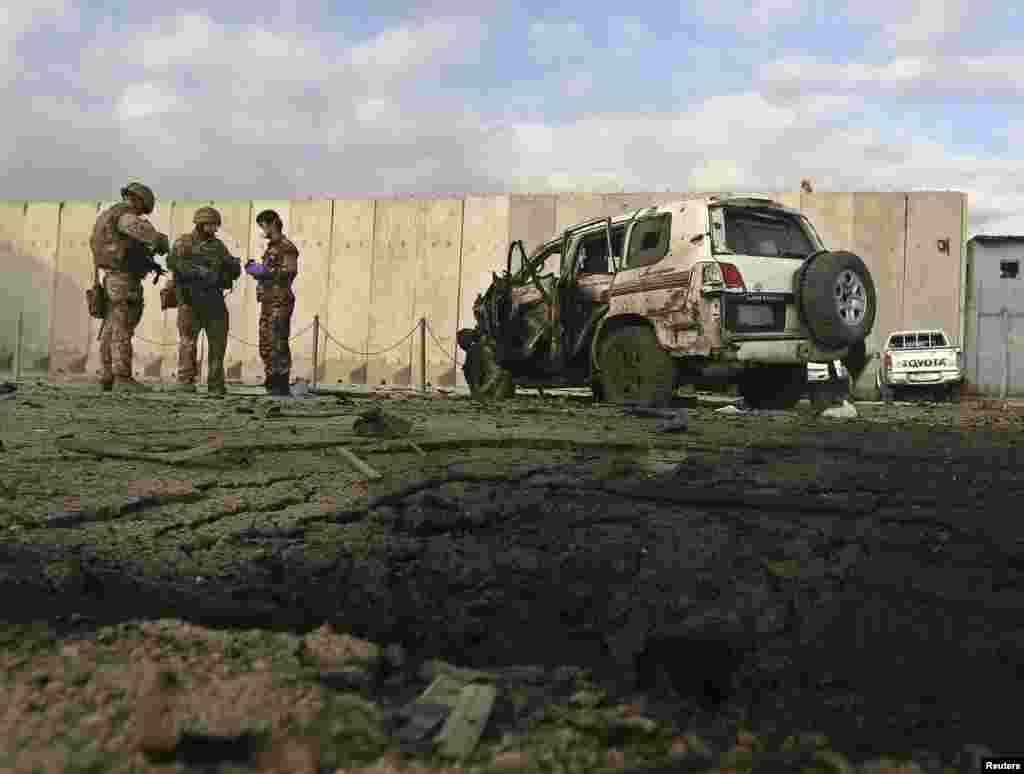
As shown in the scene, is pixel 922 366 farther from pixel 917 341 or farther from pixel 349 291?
pixel 349 291

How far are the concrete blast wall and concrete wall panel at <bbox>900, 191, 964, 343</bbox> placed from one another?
2 cm

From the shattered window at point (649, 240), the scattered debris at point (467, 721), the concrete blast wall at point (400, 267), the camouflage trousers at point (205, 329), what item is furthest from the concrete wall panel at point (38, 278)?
the scattered debris at point (467, 721)

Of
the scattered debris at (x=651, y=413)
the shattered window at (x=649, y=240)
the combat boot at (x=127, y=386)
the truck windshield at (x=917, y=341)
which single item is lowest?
the scattered debris at (x=651, y=413)

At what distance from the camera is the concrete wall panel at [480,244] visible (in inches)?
604

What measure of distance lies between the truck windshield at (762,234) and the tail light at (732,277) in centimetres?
14

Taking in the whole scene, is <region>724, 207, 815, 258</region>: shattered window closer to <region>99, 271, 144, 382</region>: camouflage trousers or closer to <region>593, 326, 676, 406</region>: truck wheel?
<region>593, 326, 676, 406</region>: truck wheel

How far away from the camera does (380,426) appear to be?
4.10 meters

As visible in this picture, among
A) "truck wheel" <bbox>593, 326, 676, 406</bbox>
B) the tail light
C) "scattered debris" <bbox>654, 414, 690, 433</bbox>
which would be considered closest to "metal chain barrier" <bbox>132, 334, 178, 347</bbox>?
"truck wheel" <bbox>593, 326, 676, 406</bbox>

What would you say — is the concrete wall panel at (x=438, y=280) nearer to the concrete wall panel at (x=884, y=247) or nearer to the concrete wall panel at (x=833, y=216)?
the concrete wall panel at (x=833, y=216)

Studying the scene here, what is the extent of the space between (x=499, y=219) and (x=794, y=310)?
10032 mm

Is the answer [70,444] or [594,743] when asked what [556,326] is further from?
[594,743]

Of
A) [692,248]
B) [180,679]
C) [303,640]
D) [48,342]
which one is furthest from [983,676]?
[48,342]

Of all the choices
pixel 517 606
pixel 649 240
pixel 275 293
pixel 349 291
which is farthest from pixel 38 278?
pixel 517 606

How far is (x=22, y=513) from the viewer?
98.3 inches
